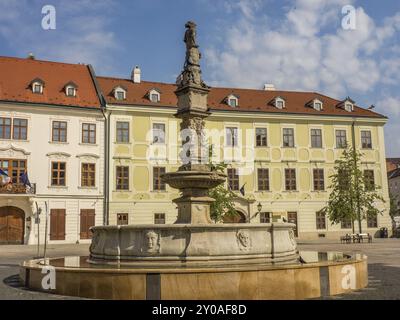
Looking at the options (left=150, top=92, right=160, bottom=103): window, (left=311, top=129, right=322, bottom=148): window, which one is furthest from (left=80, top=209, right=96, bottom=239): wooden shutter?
(left=311, top=129, right=322, bottom=148): window

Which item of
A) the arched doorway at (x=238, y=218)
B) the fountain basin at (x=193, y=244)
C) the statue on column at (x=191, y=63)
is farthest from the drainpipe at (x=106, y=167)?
the fountain basin at (x=193, y=244)

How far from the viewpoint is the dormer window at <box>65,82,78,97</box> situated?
34.6 meters

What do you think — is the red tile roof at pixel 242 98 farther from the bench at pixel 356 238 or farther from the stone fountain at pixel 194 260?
the stone fountain at pixel 194 260

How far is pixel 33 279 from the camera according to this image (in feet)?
34.4

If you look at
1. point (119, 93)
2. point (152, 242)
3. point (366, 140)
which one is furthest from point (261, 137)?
point (152, 242)

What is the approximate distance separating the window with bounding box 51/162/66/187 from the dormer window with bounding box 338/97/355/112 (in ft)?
75.5

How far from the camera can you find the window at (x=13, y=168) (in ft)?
105

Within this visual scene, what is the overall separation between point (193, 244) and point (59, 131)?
81.9 ft

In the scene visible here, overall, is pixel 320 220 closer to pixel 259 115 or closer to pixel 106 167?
pixel 259 115

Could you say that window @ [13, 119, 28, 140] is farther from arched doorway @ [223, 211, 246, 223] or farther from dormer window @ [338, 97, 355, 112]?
dormer window @ [338, 97, 355, 112]

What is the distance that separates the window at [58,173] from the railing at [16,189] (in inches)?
65.6

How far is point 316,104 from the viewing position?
3997 centimetres

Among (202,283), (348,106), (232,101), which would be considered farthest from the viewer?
(348,106)
